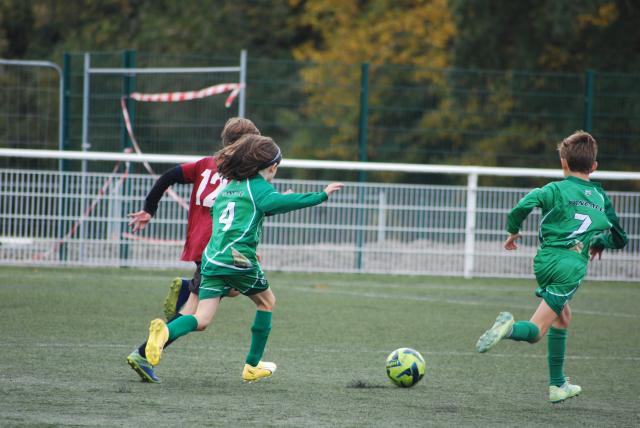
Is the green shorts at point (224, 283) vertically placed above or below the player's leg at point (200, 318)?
above

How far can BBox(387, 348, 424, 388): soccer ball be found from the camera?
6.92 metres

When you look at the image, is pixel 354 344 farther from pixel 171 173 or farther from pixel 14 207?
pixel 14 207

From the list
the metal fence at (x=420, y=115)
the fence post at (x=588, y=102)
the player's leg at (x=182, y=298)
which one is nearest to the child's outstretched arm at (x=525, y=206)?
the player's leg at (x=182, y=298)

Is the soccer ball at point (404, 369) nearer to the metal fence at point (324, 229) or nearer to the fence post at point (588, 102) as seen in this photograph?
the metal fence at point (324, 229)

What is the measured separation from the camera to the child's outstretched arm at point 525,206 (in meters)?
6.46

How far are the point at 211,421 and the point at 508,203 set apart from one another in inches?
381

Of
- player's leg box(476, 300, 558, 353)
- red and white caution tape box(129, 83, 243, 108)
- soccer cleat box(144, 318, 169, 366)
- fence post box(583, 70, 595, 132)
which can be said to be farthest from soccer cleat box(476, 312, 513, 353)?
fence post box(583, 70, 595, 132)

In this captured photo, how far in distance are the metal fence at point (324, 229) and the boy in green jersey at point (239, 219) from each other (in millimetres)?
7245

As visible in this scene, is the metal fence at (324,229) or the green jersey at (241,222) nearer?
the green jersey at (241,222)

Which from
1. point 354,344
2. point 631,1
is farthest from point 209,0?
point 354,344

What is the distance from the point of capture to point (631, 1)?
25.4 metres

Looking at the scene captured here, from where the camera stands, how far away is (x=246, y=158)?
6.62 metres

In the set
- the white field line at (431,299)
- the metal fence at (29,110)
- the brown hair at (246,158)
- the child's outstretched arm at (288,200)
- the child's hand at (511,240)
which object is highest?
the metal fence at (29,110)

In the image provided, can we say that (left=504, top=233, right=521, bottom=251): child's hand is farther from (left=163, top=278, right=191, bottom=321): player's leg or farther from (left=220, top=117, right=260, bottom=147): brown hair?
(left=163, top=278, right=191, bottom=321): player's leg
